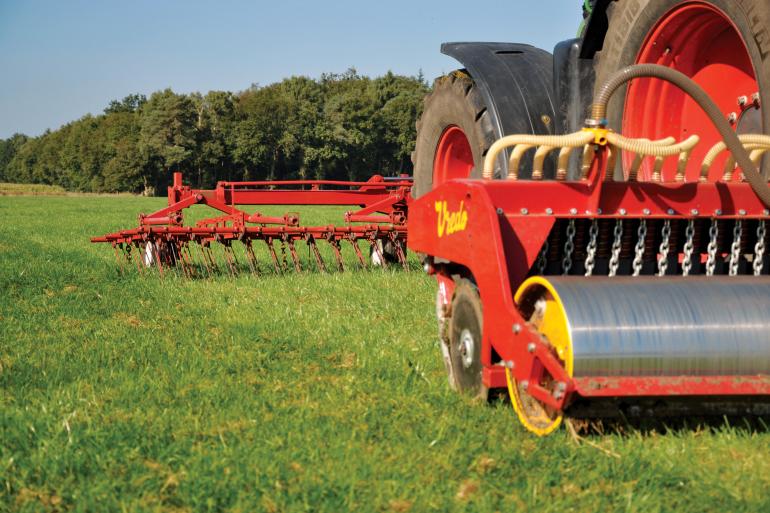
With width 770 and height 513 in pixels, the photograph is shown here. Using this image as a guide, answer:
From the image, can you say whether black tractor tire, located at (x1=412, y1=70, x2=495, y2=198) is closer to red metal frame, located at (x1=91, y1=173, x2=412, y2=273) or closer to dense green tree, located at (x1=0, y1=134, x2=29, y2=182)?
red metal frame, located at (x1=91, y1=173, x2=412, y2=273)

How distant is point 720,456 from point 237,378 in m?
2.29

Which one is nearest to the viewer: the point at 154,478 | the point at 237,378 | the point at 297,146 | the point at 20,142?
the point at 154,478

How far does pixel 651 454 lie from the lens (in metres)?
3.03

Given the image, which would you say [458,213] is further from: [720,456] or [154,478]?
[154,478]

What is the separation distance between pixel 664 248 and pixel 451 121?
2706 millimetres

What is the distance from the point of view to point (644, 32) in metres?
4.12

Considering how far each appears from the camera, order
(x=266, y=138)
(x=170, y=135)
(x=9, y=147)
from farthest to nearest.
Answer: (x=9, y=147), (x=266, y=138), (x=170, y=135)

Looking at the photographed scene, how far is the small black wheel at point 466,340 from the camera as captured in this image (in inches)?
139

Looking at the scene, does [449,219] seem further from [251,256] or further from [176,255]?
[176,255]

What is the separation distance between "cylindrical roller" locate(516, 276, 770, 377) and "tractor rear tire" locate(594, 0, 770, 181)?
0.99 metres

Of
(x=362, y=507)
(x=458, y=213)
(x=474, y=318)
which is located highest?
(x=458, y=213)

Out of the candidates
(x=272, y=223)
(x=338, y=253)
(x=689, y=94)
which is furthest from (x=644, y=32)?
(x=272, y=223)

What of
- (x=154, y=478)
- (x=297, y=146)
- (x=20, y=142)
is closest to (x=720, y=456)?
(x=154, y=478)

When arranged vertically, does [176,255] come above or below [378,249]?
above
